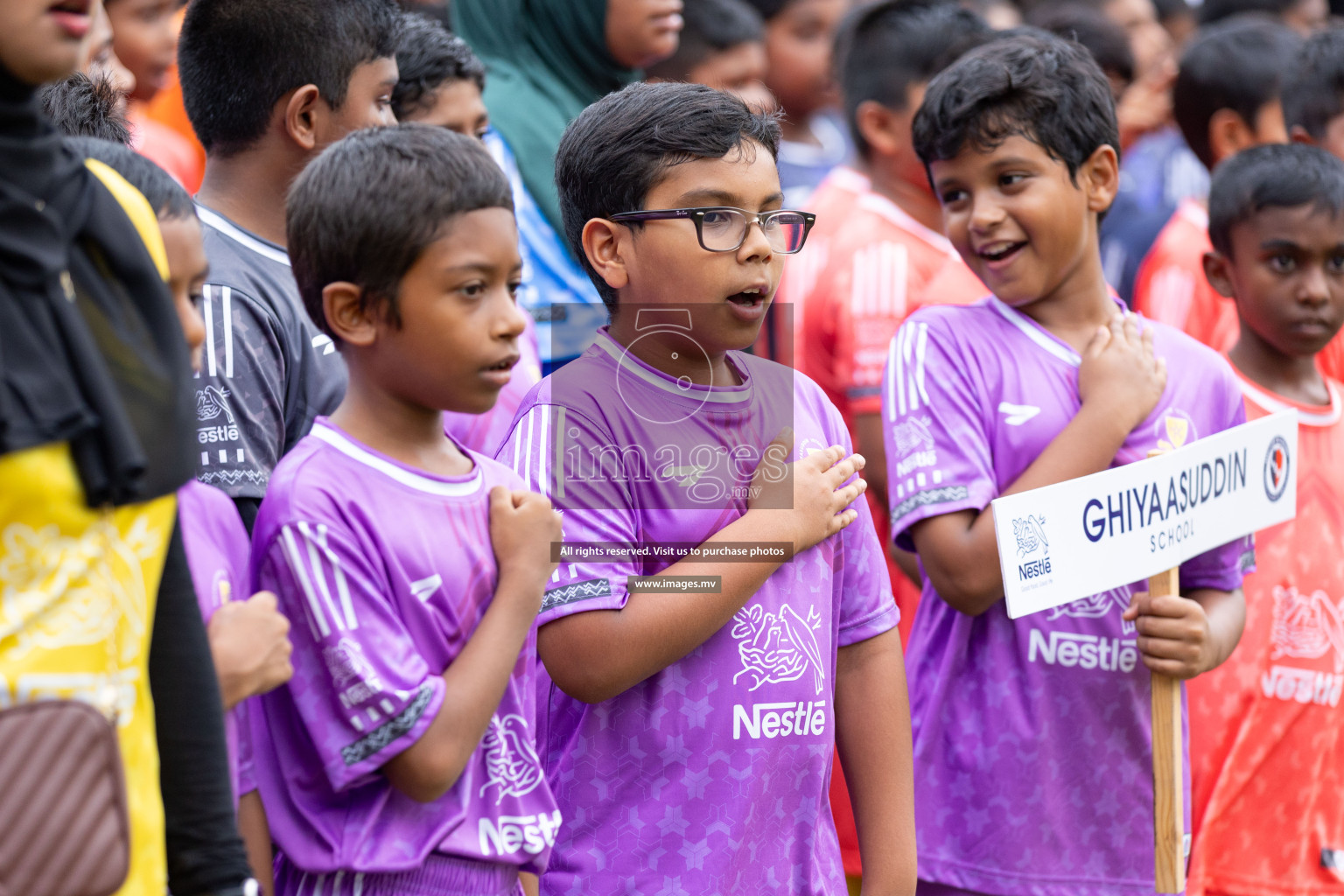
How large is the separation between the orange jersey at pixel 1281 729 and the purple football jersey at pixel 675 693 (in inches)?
47.4

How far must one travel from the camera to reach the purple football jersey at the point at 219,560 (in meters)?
1.76

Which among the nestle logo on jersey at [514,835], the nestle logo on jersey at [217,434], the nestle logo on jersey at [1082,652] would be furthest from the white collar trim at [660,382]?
the nestle logo on jersey at [1082,652]

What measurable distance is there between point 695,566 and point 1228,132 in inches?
157

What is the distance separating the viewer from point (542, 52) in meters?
Result: 4.14

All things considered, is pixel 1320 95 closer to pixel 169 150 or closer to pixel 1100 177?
pixel 1100 177

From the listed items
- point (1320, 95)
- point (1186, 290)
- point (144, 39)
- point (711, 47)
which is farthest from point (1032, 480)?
point (711, 47)

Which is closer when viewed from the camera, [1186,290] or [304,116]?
[304,116]

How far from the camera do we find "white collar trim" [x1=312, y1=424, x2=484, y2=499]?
1.87 metres

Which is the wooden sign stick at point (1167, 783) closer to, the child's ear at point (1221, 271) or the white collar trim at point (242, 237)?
the child's ear at point (1221, 271)

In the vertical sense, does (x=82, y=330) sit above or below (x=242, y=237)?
below

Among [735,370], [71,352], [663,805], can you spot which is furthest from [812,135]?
[71,352]

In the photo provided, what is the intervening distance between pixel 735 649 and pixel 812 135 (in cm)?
571

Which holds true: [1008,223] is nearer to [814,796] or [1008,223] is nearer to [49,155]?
[814,796]

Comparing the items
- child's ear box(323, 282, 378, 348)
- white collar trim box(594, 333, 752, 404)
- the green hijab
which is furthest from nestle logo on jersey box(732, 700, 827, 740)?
the green hijab
